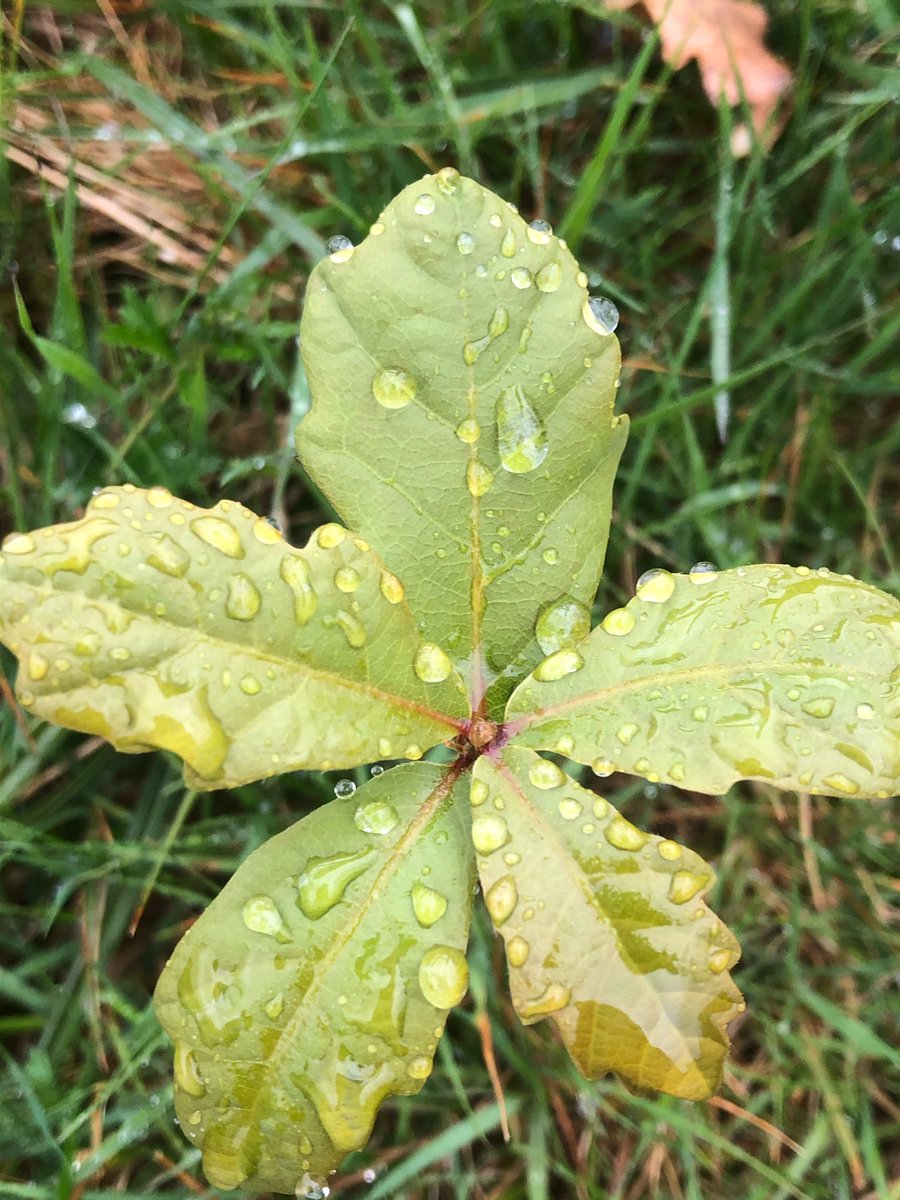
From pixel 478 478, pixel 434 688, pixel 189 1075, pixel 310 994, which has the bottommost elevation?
pixel 189 1075

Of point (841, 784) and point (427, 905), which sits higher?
point (841, 784)

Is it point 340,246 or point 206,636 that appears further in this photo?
point 340,246

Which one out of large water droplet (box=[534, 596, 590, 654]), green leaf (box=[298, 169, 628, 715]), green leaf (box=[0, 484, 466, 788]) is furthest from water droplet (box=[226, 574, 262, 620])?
large water droplet (box=[534, 596, 590, 654])

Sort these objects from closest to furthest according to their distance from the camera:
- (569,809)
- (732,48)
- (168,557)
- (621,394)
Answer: (168,557) → (569,809) → (732,48) → (621,394)

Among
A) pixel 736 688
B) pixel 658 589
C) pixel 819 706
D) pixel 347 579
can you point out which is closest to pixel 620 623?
pixel 658 589

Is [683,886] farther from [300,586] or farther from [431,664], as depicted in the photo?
[300,586]

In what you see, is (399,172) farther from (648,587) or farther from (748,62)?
(648,587)
